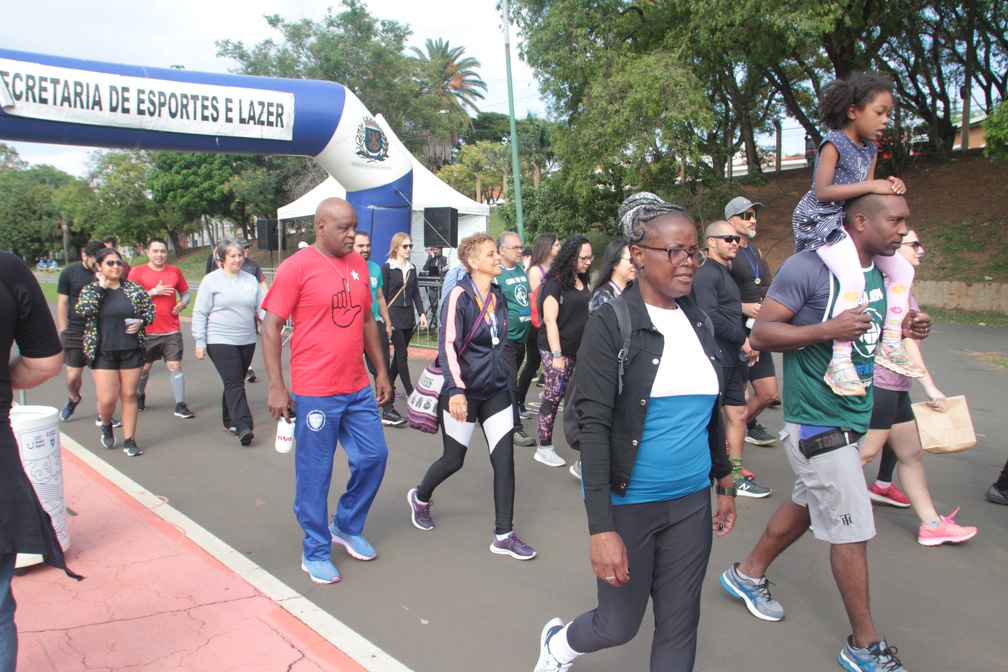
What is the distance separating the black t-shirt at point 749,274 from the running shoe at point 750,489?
1408 millimetres

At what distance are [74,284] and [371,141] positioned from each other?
499cm

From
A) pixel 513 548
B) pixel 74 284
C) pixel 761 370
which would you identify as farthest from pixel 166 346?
pixel 761 370

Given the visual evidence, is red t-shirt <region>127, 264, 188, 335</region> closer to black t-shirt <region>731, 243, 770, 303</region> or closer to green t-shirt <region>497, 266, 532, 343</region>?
green t-shirt <region>497, 266, 532, 343</region>

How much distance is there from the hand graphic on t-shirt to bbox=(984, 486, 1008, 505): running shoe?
4486mm

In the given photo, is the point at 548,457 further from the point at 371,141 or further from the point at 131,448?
the point at 371,141

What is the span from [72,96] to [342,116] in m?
3.46

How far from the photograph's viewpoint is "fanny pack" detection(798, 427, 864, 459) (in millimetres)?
3131

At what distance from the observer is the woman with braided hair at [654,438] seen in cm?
244

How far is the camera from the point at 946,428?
15.0 feet

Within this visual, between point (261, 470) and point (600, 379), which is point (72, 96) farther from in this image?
point (600, 379)

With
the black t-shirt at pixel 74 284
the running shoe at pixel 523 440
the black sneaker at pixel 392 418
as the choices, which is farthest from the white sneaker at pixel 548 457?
the black t-shirt at pixel 74 284

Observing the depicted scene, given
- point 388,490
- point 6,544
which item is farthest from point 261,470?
point 6,544

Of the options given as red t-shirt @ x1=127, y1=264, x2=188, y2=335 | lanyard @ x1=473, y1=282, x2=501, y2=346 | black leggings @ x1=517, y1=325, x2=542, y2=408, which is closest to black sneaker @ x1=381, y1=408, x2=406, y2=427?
black leggings @ x1=517, y1=325, x2=542, y2=408

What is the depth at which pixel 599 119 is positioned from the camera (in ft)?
60.3
